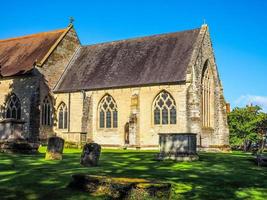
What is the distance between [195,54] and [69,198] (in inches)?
1150

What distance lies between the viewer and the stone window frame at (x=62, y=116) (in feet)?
141

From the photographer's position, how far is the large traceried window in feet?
131

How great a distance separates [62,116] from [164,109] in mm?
12414

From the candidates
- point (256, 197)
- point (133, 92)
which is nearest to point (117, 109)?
point (133, 92)

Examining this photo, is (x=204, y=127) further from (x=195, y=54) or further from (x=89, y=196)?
(x=89, y=196)

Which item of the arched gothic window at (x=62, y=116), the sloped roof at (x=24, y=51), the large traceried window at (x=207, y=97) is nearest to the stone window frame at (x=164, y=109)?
the large traceried window at (x=207, y=97)

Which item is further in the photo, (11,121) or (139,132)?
(139,132)

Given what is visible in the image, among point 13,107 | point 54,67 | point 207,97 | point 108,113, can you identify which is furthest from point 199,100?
point 13,107

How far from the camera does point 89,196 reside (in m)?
10.1

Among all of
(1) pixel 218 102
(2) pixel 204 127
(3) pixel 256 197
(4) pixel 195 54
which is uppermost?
(4) pixel 195 54

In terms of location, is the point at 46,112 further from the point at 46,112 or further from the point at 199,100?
the point at 199,100

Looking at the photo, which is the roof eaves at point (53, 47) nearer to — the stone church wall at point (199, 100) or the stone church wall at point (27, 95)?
the stone church wall at point (27, 95)

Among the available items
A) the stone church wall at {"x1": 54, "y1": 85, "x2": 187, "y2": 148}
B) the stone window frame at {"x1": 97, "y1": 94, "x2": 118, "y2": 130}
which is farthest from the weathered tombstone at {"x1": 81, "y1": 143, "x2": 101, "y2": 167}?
the stone window frame at {"x1": 97, "y1": 94, "x2": 118, "y2": 130}

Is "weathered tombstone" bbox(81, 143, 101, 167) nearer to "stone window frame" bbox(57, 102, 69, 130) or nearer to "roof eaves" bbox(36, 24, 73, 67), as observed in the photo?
"roof eaves" bbox(36, 24, 73, 67)
